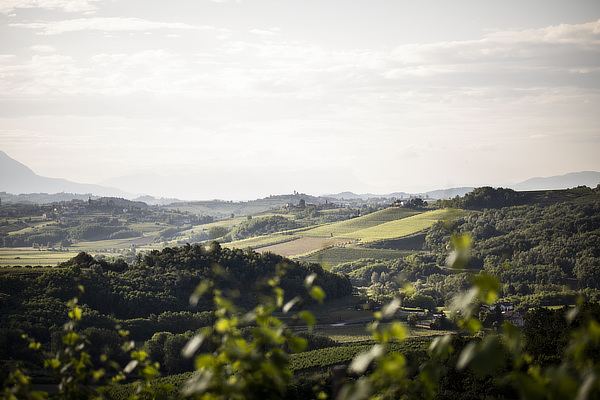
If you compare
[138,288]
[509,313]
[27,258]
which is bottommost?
[509,313]

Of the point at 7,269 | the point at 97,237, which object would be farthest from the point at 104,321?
the point at 97,237

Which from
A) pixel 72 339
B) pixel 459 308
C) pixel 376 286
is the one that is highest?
pixel 459 308

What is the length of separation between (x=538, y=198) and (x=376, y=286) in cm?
5440

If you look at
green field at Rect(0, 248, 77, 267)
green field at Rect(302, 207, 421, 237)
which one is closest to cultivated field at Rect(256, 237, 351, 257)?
green field at Rect(302, 207, 421, 237)

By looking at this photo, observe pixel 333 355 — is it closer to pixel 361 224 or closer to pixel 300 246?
pixel 300 246

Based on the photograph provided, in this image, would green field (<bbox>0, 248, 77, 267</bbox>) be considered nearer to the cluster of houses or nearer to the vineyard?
the vineyard

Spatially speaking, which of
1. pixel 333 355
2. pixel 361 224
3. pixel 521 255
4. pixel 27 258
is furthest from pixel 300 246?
pixel 333 355

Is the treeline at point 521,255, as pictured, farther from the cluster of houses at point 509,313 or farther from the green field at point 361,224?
the green field at point 361,224

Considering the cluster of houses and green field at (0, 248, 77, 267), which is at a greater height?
green field at (0, 248, 77, 267)

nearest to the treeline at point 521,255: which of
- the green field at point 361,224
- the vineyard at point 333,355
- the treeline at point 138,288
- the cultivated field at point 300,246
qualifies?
the cultivated field at point 300,246

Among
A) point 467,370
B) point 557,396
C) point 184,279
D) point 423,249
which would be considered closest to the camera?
point 557,396

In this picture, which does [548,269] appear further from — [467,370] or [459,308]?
[459,308]

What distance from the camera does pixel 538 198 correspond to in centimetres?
10762

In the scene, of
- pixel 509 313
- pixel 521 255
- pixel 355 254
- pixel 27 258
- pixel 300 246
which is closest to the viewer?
pixel 509 313
